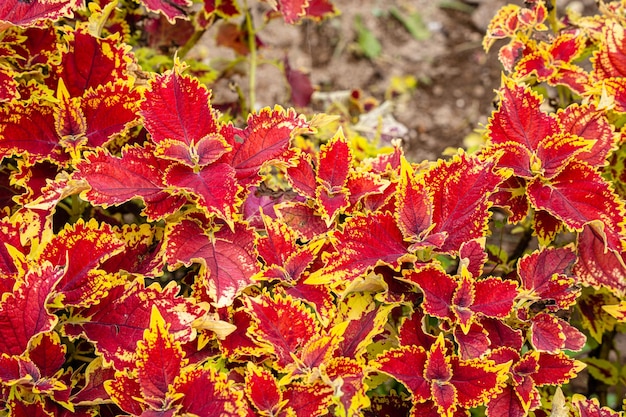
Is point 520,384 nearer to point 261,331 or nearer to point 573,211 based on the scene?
point 573,211

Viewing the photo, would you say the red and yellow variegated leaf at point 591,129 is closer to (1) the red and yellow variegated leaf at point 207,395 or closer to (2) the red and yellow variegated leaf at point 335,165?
(2) the red and yellow variegated leaf at point 335,165

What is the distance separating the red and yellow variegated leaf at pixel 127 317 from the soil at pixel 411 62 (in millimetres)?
1887

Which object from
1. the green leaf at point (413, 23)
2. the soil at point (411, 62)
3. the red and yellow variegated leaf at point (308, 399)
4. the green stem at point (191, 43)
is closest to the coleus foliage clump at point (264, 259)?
the red and yellow variegated leaf at point (308, 399)

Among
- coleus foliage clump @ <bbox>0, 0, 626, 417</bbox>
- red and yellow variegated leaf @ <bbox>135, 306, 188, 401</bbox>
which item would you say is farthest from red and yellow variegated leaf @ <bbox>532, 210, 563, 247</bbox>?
red and yellow variegated leaf @ <bbox>135, 306, 188, 401</bbox>

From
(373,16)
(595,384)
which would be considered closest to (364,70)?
(373,16)

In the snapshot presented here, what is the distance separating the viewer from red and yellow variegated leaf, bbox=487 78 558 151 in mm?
1211

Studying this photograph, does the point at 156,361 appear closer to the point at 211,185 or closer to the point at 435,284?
the point at 211,185

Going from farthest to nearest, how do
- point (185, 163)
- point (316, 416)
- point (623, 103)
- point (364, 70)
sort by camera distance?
1. point (364, 70)
2. point (623, 103)
3. point (185, 163)
4. point (316, 416)

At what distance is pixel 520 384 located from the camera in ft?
3.55

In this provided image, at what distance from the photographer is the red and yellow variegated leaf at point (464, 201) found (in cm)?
111

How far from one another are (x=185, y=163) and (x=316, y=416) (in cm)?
43

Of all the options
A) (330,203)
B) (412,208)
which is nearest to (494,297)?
(412,208)

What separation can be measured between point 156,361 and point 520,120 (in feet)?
2.43

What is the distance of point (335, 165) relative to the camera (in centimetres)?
120
